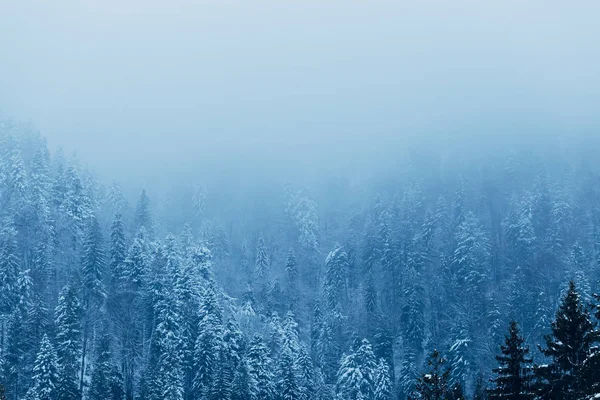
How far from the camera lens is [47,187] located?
297ft

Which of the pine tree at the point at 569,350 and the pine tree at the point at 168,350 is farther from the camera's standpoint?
the pine tree at the point at 168,350

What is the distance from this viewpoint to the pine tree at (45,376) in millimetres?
57375

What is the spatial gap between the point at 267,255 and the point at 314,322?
2156 cm

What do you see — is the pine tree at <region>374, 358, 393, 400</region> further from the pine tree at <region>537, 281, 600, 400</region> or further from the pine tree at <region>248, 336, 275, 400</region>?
the pine tree at <region>537, 281, 600, 400</region>

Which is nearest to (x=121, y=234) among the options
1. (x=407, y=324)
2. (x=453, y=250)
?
(x=407, y=324)

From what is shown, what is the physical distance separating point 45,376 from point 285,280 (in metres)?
55.0

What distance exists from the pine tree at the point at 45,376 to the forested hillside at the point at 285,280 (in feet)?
0.45


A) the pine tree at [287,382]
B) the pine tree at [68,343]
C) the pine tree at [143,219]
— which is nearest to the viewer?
the pine tree at [68,343]

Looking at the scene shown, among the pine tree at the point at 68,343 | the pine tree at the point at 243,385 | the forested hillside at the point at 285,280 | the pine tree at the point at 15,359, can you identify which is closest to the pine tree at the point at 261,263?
the forested hillside at the point at 285,280

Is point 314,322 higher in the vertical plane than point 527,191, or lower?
lower

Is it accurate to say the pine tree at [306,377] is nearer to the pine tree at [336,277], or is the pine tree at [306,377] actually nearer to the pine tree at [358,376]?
the pine tree at [358,376]

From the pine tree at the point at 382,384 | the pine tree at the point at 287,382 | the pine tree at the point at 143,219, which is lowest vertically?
the pine tree at the point at 382,384

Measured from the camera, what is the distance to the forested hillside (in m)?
66.3

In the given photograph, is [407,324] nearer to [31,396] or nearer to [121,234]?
[121,234]
